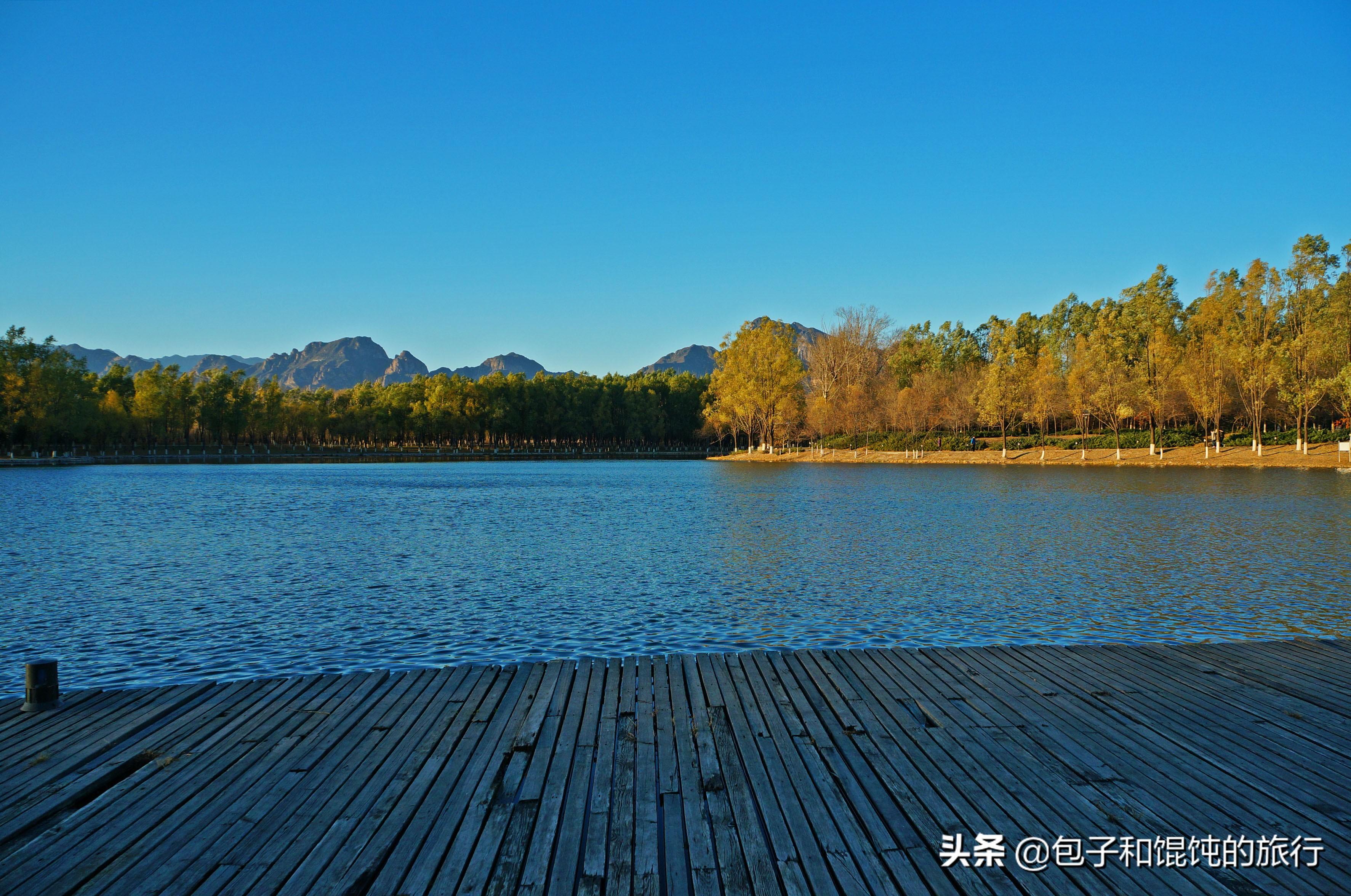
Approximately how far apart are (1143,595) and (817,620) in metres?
6.18

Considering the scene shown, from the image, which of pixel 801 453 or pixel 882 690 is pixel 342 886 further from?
pixel 801 453

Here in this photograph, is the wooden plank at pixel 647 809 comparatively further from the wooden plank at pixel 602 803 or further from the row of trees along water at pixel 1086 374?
the row of trees along water at pixel 1086 374

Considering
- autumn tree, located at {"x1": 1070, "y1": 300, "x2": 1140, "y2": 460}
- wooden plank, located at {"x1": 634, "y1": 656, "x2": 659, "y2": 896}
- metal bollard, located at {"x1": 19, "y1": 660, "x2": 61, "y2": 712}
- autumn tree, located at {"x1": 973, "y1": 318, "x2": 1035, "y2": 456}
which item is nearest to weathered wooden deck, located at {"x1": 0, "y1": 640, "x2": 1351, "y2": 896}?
wooden plank, located at {"x1": 634, "y1": 656, "x2": 659, "y2": 896}

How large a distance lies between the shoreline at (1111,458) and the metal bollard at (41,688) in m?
59.6

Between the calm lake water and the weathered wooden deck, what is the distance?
365 centimetres

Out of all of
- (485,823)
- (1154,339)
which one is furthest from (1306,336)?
(485,823)

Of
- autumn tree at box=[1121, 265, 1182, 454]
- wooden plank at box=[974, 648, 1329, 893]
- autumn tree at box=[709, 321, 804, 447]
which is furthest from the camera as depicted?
autumn tree at box=[709, 321, 804, 447]

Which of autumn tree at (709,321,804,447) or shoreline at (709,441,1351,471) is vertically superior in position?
autumn tree at (709,321,804,447)

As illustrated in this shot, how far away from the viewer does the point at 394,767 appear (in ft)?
17.4

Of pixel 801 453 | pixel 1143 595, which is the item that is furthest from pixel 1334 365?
pixel 1143 595

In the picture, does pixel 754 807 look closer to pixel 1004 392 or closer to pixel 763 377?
pixel 1004 392

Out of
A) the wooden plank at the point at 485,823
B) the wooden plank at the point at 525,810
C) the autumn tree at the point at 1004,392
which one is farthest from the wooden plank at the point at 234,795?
the autumn tree at the point at 1004,392

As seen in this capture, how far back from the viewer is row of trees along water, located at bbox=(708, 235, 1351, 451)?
184 feet

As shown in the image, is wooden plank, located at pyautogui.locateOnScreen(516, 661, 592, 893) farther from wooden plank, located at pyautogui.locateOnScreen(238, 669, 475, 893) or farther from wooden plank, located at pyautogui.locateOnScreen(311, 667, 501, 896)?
wooden plank, located at pyautogui.locateOnScreen(238, 669, 475, 893)
